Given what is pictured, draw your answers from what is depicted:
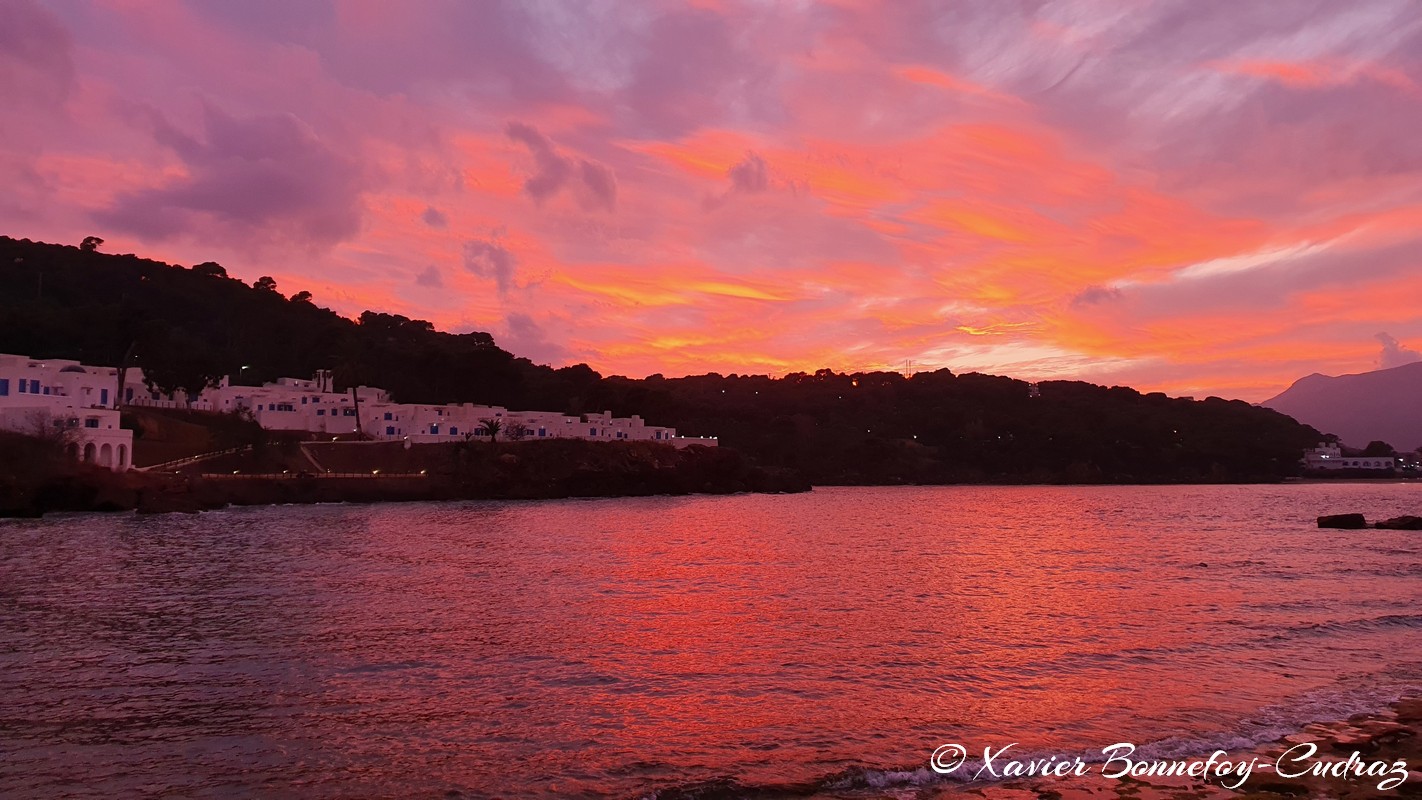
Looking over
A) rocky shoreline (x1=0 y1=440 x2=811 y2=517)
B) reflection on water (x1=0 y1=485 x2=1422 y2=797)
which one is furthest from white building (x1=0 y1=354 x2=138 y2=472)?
reflection on water (x1=0 y1=485 x2=1422 y2=797)

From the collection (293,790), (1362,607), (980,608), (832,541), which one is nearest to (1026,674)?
(980,608)

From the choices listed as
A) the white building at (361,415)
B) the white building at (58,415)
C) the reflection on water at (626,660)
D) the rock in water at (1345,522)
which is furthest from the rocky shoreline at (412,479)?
the rock in water at (1345,522)

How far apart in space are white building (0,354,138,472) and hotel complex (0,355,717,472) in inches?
3.2

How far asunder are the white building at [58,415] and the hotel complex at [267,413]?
0.08m

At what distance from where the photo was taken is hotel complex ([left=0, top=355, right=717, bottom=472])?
267 feet

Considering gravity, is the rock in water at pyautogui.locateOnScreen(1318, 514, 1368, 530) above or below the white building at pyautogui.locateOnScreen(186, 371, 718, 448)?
below

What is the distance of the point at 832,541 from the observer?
202 feet

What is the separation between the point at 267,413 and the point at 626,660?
384ft

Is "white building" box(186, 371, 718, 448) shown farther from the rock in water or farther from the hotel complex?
the rock in water

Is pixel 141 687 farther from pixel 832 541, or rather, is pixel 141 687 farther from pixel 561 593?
pixel 832 541

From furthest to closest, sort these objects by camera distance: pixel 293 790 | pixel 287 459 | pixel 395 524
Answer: pixel 287 459 → pixel 395 524 → pixel 293 790

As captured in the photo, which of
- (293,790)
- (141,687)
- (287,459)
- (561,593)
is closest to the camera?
(293,790)

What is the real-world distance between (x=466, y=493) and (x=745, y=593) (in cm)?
8414

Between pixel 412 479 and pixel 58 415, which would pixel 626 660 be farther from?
pixel 412 479
